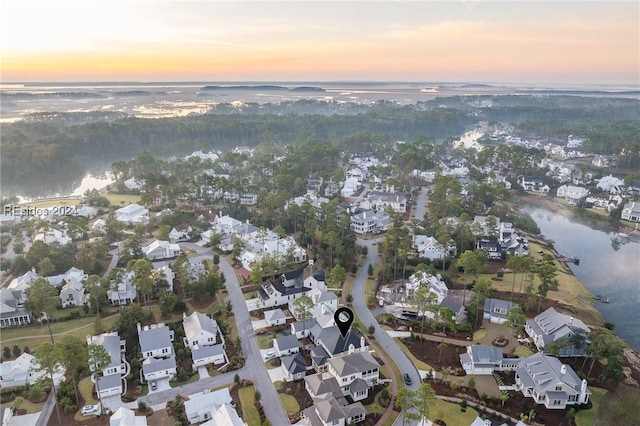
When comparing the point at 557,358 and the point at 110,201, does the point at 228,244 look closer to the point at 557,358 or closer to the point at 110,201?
the point at 110,201

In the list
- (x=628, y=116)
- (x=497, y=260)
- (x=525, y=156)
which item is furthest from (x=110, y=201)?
(x=628, y=116)

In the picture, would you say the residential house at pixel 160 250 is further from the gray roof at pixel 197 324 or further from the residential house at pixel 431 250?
the residential house at pixel 431 250

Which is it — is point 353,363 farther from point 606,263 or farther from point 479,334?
point 606,263

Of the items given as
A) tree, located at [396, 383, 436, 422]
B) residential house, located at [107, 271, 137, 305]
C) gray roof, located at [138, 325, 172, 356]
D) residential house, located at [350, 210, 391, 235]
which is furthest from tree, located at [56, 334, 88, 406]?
residential house, located at [350, 210, 391, 235]

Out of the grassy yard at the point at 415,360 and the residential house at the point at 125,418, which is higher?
the residential house at the point at 125,418

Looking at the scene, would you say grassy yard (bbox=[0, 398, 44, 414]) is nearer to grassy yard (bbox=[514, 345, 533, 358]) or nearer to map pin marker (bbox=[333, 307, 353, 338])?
map pin marker (bbox=[333, 307, 353, 338])

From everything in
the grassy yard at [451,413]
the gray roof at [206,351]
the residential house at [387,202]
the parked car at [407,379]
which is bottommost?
the parked car at [407,379]

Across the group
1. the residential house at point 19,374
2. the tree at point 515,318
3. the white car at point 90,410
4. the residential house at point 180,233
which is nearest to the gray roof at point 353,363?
the tree at point 515,318
